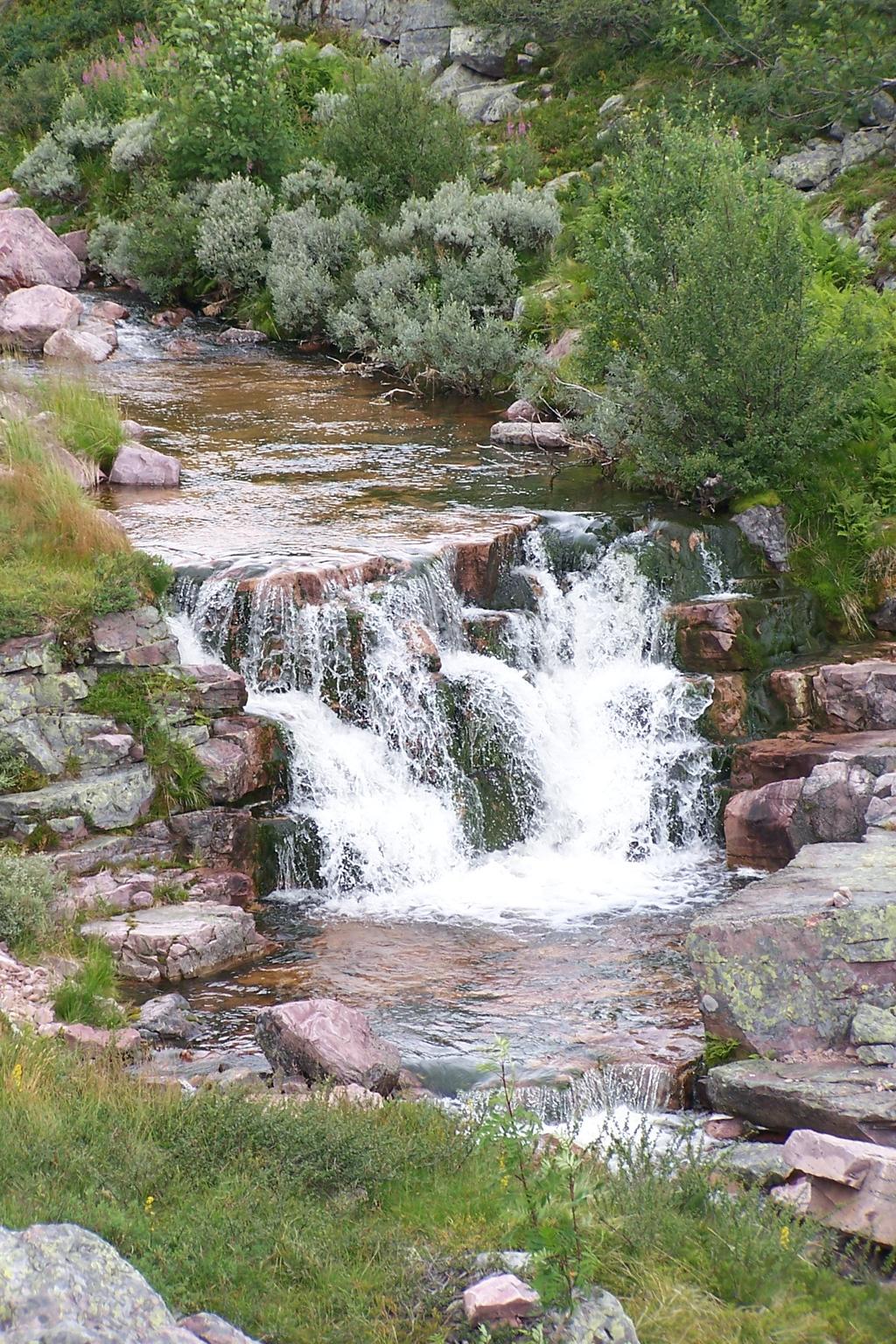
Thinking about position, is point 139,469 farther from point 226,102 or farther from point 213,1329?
point 226,102

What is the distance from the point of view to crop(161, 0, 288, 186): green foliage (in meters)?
26.8

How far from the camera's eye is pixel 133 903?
9.70m

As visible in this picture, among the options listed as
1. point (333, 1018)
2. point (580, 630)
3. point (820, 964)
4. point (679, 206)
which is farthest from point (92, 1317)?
point (679, 206)

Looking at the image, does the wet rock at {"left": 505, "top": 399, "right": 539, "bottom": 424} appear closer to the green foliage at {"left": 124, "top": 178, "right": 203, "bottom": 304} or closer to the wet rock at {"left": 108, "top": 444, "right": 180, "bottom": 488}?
the wet rock at {"left": 108, "top": 444, "right": 180, "bottom": 488}

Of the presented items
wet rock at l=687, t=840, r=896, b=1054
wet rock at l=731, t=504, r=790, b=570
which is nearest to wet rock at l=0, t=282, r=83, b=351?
wet rock at l=731, t=504, r=790, b=570

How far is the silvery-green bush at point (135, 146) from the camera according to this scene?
28156mm

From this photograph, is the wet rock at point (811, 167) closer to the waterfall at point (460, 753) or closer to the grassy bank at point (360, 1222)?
the waterfall at point (460, 753)

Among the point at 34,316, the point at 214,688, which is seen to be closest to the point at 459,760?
the point at 214,688

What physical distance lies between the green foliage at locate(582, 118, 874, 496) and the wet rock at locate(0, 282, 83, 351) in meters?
11.3

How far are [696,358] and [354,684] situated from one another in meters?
5.17

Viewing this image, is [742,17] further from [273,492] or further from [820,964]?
[820,964]

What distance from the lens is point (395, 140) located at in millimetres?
25359

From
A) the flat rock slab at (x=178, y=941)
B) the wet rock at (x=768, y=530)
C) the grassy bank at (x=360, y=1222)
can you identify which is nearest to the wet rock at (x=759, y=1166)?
the grassy bank at (x=360, y=1222)

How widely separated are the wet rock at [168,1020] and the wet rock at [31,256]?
20053mm
